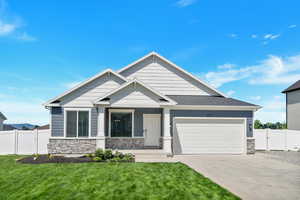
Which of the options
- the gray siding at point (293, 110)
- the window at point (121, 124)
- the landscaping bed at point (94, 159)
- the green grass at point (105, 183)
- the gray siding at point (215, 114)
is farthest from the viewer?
the gray siding at point (293, 110)

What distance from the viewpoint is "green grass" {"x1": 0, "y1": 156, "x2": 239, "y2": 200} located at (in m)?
4.56

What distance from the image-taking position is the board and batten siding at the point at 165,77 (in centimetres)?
1372

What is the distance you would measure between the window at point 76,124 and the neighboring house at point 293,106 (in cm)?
1991

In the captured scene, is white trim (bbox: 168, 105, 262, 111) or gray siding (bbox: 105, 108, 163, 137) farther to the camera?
gray siding (bbox: 105, 108, 163, 137)

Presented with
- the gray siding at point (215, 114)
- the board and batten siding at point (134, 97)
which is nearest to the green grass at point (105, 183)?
the board and batten siding at point (134, 97)

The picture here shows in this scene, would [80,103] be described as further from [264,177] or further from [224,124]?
[264,177]

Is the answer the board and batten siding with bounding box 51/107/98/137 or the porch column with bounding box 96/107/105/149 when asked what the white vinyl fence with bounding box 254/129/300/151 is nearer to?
the porch column with bounding box 96/107/105/149

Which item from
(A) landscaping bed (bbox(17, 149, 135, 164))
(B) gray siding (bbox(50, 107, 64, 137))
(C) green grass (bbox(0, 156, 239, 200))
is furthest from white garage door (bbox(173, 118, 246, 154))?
(B) gray siding (bbox(50, 107, 64, 137))

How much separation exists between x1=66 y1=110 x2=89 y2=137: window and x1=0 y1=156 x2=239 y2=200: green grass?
11.6ft

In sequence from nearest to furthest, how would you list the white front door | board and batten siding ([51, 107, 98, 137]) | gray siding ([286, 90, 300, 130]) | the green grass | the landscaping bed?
1. the green grass
2. the landscaping bed
3. board and batten siding ([51, 107, 98, 137])
4. the white front door
5. gray siding ([286, 90, 300, 130])

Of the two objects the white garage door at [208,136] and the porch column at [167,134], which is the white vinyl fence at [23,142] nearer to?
Answer: the porch column at [167,134]

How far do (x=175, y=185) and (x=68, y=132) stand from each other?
7815mm

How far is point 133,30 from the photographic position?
1531 cm

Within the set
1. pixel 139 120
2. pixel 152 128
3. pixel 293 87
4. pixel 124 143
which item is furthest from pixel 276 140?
pixel 124 143
